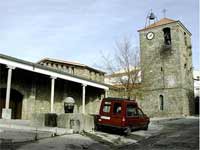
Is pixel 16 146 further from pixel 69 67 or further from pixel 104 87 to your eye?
pixel 69 67

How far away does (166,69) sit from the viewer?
37.4m

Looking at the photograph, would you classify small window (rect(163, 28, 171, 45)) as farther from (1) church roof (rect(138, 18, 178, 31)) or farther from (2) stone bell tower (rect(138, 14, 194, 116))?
(1) church roof (rect(138, 18, 178, 31))

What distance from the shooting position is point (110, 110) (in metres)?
14.5

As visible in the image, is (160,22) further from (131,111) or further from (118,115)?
(118,115)

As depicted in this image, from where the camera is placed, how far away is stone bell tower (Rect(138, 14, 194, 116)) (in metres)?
36.0

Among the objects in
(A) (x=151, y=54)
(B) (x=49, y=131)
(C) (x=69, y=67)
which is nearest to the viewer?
(B) (x=49, y=131)

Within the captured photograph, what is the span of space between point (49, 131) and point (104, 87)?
64.8 feet

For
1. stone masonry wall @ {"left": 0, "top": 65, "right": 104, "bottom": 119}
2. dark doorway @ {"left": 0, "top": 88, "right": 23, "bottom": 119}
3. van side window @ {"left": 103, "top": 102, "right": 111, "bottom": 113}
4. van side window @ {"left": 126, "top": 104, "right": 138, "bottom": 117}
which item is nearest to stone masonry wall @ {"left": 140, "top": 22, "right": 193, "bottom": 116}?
stone masonry wall @ {"left": 0, "top": 65, "right": 104, "bottom": 119}

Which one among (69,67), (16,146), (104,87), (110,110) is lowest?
(16,146)

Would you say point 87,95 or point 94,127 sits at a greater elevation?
point 87,95

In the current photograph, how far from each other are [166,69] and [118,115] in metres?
24.7

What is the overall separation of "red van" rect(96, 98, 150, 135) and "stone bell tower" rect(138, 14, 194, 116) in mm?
20464

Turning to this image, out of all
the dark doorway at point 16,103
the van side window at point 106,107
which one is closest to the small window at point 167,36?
the dark doorway at point 16,103

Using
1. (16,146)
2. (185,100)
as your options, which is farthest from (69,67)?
(16,146)
